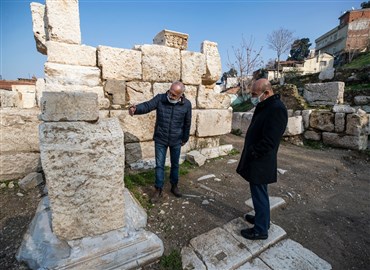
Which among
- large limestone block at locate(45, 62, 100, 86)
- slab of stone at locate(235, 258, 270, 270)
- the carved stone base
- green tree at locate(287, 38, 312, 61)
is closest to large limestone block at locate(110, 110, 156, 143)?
large limestone block at locate(45, 62, 100, 86)

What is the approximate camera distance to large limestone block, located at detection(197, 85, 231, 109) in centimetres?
458

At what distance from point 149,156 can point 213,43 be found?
112 inches

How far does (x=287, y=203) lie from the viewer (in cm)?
304

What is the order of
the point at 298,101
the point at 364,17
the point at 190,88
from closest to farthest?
1. the point at 190,88
2. the point at 298,101
3. the point at 364,17

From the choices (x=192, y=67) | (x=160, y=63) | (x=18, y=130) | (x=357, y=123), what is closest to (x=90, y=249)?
(x=18, y=130)

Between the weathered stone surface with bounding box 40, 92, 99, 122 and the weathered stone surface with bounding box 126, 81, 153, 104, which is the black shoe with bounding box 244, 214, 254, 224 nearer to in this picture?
the weathered stone surface with bounding box 40, 92, 99, 122

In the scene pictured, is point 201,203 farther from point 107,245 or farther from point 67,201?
point 67,201

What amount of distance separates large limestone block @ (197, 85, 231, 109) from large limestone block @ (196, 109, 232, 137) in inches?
4.9

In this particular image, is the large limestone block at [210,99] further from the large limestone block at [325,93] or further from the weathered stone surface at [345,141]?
the large limestone block at [325,93]

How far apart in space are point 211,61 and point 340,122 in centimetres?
427

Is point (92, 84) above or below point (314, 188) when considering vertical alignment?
above

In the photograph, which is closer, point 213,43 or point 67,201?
point 67,201

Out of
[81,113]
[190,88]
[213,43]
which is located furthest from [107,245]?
[213,43]

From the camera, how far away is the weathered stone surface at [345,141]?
564 centimetres
